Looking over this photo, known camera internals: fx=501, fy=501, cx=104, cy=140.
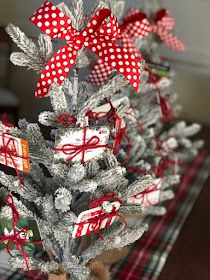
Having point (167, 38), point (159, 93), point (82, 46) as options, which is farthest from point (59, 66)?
point (167, 38)

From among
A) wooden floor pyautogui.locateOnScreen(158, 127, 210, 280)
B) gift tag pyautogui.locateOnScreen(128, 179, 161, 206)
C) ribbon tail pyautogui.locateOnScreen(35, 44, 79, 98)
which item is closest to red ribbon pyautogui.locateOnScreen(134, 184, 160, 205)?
gift tag pyautogui.locateOnScreen(128, 179, 161, 206)

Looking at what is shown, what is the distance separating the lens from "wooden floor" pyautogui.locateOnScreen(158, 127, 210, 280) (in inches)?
38.9

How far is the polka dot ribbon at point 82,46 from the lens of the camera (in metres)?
0.72

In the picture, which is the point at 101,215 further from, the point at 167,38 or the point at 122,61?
the point at 167,38

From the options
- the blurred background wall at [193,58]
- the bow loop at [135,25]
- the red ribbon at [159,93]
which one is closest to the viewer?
the bow loop at [135,25]

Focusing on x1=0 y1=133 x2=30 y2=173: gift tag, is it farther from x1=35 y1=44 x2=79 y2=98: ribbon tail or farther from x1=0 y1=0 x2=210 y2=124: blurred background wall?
x1=0 y1=0 x2=210 y2=124: blurred background wall

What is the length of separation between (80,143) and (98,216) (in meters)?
0.13

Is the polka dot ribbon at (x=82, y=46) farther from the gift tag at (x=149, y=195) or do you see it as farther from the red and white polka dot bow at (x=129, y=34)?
the gift tag at (x=149, y=195)

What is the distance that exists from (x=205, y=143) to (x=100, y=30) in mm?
1041

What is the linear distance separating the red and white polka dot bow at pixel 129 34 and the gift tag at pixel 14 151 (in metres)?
0.25

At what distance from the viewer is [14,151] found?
0.74 metres

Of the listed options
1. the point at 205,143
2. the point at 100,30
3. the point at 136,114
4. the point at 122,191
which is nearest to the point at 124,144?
the point at 136,114

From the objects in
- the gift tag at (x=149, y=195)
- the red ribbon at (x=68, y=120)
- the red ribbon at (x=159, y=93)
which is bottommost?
the gift tag at (x=149, y=195)

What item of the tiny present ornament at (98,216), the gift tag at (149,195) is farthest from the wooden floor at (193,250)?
the tiny present ornament at (98,216)
